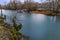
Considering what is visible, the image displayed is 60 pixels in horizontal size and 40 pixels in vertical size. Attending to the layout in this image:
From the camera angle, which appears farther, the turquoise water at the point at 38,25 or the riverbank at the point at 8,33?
the turquoise water at the point at 38,25

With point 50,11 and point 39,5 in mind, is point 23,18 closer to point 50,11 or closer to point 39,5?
point 39,5

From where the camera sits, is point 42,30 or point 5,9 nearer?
point 42,30

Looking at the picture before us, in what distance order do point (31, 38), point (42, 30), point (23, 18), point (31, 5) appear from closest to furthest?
point (31, 38) < point (42, 30) < point (23, 18) < point (31, 5)

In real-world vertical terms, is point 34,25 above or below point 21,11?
below

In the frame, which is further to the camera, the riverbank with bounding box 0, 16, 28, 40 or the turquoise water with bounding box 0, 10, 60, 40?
the turquoise water with bounding box 0, 10, 60, 40

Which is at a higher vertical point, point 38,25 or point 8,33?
point 8,33

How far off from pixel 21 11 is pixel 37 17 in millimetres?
857

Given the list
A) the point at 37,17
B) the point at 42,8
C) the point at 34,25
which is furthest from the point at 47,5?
the point at 34,25

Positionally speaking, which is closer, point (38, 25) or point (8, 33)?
point (8, 33)

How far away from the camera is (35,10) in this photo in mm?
5293

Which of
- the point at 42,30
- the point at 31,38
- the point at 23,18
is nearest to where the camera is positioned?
the point at 31,38

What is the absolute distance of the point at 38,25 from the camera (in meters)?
4.86

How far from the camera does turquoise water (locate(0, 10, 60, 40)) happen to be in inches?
159

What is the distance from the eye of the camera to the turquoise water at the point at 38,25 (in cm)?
403
